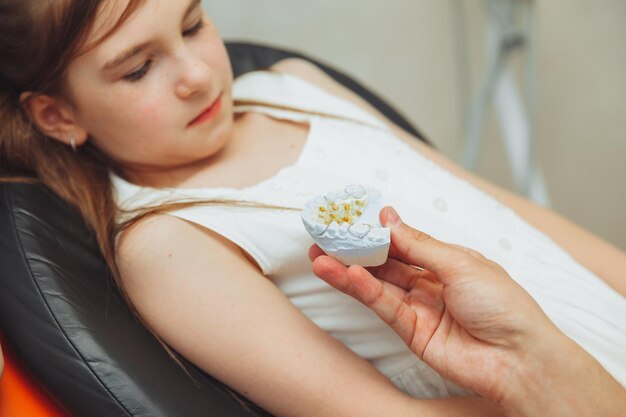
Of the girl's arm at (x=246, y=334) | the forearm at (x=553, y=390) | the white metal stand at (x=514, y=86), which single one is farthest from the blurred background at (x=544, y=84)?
the forearm at (x=553, y=390)

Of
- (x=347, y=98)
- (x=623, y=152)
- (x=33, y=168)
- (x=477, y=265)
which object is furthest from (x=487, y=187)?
(x=623, y=152)

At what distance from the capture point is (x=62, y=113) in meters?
1.14

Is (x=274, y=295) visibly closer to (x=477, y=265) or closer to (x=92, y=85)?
(x=477, y=265)

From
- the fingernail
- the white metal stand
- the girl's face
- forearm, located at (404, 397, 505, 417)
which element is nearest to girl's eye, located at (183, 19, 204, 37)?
the girl's face

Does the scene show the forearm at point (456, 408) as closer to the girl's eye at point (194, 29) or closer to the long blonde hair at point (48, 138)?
the long blonde hair at point (48, 138)

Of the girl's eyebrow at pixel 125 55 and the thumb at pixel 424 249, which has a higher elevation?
the thumb at pixel 424 249

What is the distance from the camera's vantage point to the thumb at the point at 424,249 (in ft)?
2.87

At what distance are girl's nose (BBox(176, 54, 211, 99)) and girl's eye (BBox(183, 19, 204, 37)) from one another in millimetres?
57

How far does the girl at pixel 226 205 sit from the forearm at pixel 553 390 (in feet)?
0.36

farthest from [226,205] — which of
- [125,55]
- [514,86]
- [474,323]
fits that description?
[514,86]

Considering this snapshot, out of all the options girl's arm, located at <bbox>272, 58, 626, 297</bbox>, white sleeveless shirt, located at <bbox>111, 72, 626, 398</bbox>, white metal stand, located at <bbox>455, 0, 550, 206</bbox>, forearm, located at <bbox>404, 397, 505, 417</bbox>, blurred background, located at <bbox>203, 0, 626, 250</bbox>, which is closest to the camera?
forearm, located at <bbox>404, 397, 505, 417</bbox>

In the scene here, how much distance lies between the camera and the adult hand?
2.80 ft

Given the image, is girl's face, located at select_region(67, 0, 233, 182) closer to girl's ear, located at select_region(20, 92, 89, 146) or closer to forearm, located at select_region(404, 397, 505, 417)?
girl's ear, located at select_region(20, 92, 89, 146)

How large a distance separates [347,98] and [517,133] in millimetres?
678
